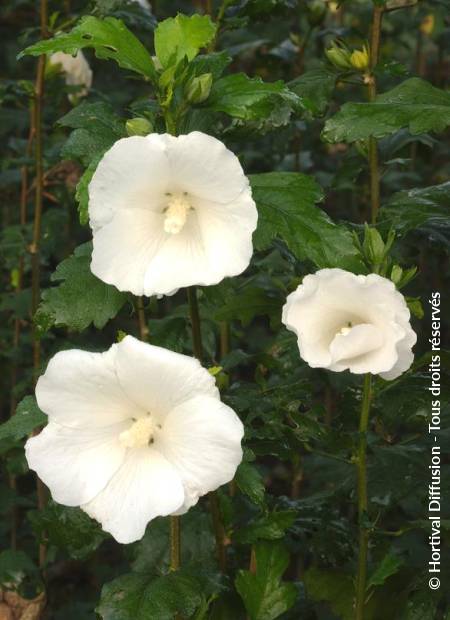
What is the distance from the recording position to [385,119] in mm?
1423

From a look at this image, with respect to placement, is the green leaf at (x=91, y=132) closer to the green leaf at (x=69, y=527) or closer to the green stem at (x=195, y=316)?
the green stem at (x=195, y=316)

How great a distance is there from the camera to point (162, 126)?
4.62 feet

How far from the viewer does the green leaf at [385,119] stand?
1.41 meters

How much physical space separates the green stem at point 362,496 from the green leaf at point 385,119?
1.07ft

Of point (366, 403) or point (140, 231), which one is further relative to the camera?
point (366, 403)

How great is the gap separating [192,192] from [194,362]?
21cm

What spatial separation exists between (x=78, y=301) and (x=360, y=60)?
0.69 metres

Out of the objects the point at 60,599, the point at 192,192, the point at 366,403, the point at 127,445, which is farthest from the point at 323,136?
the point at 60,599

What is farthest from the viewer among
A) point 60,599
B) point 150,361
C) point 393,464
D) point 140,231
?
point 60,599

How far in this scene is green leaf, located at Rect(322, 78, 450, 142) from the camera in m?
1.41

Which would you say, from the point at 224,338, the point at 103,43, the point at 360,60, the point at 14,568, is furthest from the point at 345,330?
the point at 14,568

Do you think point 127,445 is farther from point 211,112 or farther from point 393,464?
point 393,464

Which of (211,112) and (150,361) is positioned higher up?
(211,112)

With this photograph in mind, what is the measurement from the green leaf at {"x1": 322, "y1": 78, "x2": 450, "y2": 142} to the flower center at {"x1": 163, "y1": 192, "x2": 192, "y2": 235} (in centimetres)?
25
